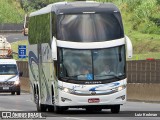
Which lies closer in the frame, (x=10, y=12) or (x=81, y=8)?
(x=81, y=8)

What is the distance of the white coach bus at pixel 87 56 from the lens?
86.2 ft

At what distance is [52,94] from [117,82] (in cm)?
239

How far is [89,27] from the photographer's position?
26844mm

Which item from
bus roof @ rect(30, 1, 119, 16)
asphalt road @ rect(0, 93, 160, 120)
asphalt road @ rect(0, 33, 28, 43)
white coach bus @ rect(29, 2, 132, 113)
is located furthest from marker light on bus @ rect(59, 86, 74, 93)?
asphalt road @ rect(0, 33, 28, 43)

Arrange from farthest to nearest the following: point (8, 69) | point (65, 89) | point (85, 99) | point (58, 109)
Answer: point (8, 69) < point (58, 109) < point (65, 89) < point (85, 99)

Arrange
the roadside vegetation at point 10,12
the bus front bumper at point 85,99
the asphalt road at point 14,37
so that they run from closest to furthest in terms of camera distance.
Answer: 1. the bus front bumper at point 85,99
2. the asphalt road at point 14,37
3. the roadside vegetation at point 10,12

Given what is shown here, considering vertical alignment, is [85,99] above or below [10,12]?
above

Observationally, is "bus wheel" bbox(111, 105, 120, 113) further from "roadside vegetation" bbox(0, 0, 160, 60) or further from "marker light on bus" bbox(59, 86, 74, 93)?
"roadside vegetation" bbox(0, 0, 160, 60)

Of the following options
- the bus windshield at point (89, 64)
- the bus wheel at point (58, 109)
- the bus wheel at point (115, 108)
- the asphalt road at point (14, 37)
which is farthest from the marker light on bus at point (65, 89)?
the asphalt road at point (14, 37)

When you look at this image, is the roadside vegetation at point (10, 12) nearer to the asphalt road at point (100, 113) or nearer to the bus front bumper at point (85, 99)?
the asphalt road at point (100, 113)

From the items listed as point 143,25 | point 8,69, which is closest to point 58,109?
point 8,69

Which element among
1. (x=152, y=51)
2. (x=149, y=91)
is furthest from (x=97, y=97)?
(x=152, y=51)

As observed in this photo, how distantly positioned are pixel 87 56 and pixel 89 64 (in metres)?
0.26

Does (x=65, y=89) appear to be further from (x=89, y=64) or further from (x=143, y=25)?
(x=143, y=25)
